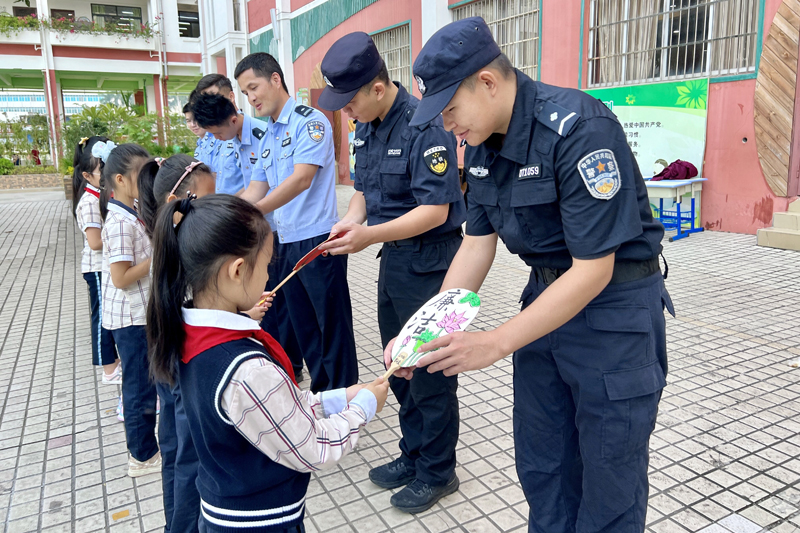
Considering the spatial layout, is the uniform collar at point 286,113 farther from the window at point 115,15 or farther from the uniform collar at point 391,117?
the window at point 115,15

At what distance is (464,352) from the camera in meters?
1.42

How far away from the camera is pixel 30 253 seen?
8.06 m

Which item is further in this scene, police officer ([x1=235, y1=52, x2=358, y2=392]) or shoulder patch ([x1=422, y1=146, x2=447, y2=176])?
police officer ([x1=235, y1=52, x2=358, y2=392])

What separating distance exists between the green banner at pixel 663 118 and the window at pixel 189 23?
22.7 m

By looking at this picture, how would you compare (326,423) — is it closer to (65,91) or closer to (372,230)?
(372,230)

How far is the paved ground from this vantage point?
229 cm

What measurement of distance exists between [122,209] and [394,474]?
5.29 ft

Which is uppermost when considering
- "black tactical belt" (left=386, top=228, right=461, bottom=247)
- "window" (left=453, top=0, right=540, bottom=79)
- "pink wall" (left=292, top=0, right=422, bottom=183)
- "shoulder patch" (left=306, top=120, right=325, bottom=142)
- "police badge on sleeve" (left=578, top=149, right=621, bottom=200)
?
"pink wall" (left=292, top=0, right=422, bottom=183)

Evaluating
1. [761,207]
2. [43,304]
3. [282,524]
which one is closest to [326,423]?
[282,524]

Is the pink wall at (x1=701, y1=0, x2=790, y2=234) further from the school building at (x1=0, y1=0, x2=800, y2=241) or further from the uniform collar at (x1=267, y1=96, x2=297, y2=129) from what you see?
the uniform collar at (x1=267, y1=96, x2=297, y2=129)

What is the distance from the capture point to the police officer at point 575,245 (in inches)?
54.1

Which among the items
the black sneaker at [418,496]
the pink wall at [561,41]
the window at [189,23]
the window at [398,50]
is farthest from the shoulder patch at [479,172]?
the window at [189,23]

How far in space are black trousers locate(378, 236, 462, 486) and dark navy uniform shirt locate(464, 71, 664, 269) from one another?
71 cm

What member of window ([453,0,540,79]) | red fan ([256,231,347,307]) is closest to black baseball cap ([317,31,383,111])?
red fan ([256,231,347,307])
